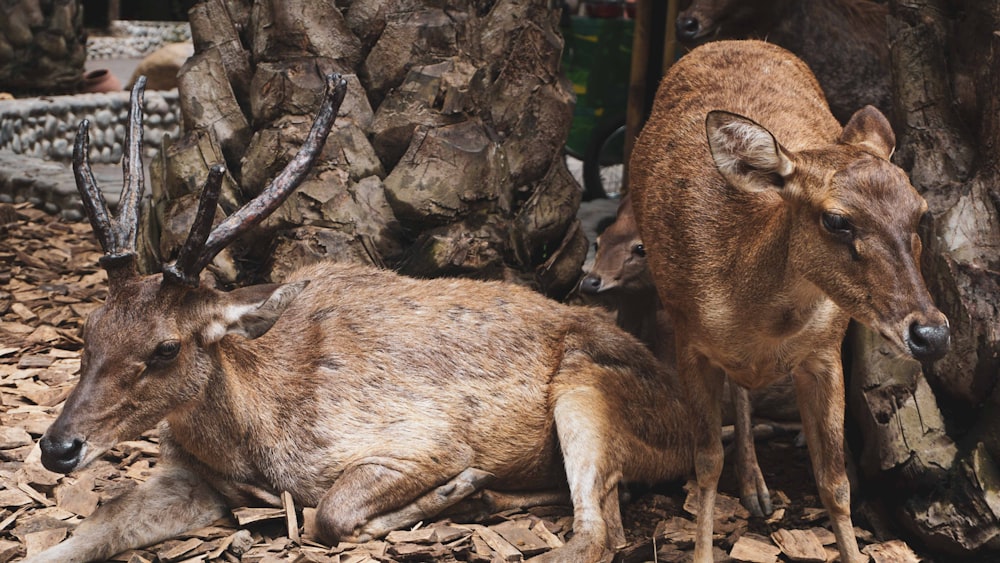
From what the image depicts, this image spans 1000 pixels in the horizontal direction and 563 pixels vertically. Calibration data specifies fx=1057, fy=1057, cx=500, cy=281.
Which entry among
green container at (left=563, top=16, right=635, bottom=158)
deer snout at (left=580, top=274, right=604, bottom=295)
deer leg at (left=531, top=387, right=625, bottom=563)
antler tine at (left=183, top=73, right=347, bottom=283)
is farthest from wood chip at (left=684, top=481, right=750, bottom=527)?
green container at (left=563, top=16, right=635, bottom=158)

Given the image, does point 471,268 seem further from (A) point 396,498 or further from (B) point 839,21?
(B) point 839,21

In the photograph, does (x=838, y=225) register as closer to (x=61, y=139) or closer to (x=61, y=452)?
(x=61, y=452)

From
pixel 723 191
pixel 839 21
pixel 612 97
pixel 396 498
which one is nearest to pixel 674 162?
pixel 723 191

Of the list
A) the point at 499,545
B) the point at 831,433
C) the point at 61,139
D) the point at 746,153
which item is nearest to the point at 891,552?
the point at 831,433

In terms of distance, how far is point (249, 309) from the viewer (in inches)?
187

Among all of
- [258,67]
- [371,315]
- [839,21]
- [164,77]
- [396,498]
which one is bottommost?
[164,77]

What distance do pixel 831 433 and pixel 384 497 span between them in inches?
81.5

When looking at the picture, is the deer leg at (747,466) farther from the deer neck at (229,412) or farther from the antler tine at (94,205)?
the antler tine at (94,205)

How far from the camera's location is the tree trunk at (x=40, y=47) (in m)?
13.5

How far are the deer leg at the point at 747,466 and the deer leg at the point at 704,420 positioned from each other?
0.56 metres

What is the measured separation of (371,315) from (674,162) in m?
1.78

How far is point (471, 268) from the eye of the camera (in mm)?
6270

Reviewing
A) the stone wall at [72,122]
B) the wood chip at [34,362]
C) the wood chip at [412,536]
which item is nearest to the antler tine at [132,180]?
the wood chip at [412,536]

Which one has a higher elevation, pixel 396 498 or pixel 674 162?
pixel 674 162
